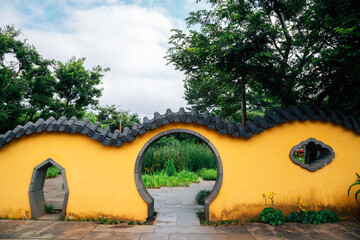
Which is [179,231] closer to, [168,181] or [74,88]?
[168,181]

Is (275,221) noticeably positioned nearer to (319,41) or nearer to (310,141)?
(310,141)

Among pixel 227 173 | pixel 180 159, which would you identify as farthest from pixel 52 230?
pixel 180 159

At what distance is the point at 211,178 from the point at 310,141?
6.00 m

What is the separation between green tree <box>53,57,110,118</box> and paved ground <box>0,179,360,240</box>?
9601 millimetres

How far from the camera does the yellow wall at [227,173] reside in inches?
204

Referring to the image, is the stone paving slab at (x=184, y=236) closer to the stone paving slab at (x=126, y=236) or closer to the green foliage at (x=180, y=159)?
the stone paving slab at (x=126, y=236)

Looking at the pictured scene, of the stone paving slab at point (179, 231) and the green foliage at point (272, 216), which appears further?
the green foliage at point (272, 216)

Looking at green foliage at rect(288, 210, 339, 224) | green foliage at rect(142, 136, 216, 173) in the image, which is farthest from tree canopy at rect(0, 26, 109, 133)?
green foliage at rect(288, 210, 339, 224)

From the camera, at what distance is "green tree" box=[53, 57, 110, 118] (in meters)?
13.2

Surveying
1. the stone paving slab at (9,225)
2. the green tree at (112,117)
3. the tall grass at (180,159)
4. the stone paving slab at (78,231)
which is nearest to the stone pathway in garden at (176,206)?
the stone paving slab at (78,231)

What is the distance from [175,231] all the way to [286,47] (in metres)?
5.17

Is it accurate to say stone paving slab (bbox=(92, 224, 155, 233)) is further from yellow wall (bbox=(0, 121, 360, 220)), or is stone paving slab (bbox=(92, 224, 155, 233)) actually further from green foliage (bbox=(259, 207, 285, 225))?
green foliage (bbox=(259, 207, 285, 225))

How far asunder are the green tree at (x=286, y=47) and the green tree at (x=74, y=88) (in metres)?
8.53

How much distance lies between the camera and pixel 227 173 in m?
Result: 5.20
